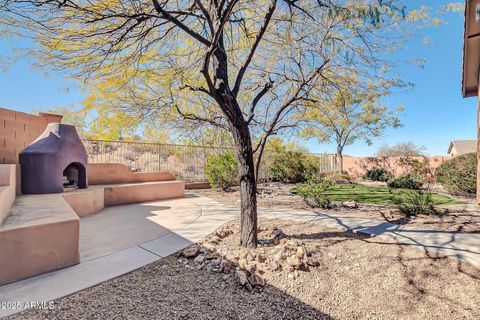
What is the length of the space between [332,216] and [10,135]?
834 cm

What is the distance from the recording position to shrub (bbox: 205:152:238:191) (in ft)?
32.3

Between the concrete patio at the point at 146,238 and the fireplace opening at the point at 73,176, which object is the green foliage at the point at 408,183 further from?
the fireplace opening at the point at 73,176

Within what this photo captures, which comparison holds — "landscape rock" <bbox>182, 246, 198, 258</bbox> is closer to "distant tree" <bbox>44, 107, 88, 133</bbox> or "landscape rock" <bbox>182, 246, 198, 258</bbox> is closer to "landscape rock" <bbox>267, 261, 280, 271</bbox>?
"landscape rock" <bbox>267, 261, 280, 271</bbox>

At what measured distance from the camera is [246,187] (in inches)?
139

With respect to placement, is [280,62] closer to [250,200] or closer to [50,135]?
[250,200]

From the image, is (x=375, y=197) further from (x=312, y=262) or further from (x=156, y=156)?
(x=156, y=156)

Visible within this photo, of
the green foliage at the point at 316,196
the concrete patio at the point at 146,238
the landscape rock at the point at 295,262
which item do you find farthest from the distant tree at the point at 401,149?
the landscape rock at the point at 295,262

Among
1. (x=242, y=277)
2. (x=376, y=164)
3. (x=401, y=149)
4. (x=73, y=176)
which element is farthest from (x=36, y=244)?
(x=401, y=149)

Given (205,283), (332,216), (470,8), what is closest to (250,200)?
(205,283)

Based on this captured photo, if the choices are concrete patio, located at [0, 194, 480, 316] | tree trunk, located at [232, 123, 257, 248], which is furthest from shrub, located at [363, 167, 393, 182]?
tree trunk, located at [232, 123, 257, 248]

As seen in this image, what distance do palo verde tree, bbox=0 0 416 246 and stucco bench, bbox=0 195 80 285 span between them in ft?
7.45

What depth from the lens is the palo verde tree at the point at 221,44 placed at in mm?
3092

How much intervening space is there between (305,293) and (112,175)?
733 cm

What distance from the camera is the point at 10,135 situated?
5.89 meters
